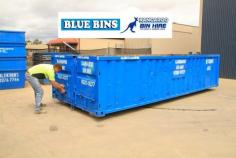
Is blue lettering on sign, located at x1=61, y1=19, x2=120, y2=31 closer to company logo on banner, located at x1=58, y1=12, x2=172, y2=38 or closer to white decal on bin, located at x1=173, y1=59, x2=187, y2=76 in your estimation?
company logo on banner, located at x1=58, y1=12, x2=172, y2=38

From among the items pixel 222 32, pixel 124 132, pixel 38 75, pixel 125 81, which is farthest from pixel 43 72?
pixel 222 32

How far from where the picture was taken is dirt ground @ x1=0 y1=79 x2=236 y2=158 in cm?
488

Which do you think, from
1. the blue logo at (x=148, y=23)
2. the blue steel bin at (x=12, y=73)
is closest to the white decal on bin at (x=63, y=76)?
the blue steel bin at (x=12, y=73)

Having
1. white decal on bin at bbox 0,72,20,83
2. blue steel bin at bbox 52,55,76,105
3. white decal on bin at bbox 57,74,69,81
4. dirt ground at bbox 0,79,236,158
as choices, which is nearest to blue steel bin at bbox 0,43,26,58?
white decal on bin at bbox 0,72,20,83

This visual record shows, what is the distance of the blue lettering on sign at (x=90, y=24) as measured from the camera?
2403cm

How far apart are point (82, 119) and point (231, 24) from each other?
513 inches

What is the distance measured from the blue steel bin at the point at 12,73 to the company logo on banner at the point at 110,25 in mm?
12347

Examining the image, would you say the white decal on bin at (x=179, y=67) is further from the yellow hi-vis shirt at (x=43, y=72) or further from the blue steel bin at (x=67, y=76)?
the yellow hi-vis shirt at (x=43, y=72)

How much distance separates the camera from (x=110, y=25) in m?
25.1

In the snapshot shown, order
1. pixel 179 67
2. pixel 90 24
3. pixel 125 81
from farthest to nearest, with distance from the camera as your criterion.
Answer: pixel 90 24, pixel 179 67, pixel 125 81

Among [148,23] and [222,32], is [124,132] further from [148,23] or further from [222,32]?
[148,23]

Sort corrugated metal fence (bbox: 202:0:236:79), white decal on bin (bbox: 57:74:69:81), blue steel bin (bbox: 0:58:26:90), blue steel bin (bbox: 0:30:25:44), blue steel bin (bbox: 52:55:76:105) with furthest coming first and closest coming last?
corrugated metal fence (bbox: 202:0:236:79)
blue steel bin (bbox: 0:58:26:90)
blue steel bin (bbox: 0:30:25:44)
white decal on bin (bbox: 57:74:69:81)
blue steel bin (bbox: 52:55:76:105)

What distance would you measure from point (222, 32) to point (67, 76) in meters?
12.4

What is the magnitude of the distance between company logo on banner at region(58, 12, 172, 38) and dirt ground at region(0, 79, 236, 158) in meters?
16.1
